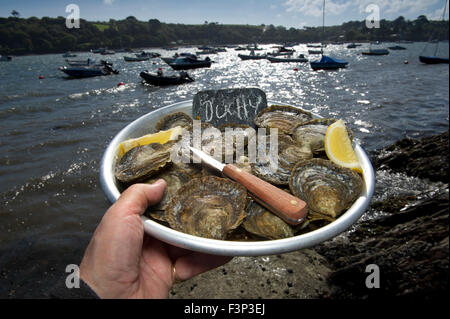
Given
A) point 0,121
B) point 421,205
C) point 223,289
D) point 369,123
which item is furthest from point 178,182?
point 0,121

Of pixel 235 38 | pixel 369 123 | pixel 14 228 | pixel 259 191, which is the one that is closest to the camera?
pixel 259 191

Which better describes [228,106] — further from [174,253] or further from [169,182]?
[174,253]

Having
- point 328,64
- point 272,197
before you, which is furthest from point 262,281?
point 328,64

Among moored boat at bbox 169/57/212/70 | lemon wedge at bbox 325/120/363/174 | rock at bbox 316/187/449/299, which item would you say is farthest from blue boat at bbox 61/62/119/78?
lemon wedge at bbox 325/120/363/174

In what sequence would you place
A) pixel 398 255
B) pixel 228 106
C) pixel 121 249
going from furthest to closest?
pixel 398 255 < pixel 228 106 < pixel 121 249

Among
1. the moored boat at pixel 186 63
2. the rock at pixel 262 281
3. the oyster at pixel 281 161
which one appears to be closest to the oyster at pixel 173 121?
the oyster at pixel 281 161

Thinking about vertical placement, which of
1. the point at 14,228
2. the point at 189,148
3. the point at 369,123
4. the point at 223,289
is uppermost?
the point at 189,148

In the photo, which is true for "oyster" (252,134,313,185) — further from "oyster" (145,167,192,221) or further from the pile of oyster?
"oyster" (145,167,192,221)

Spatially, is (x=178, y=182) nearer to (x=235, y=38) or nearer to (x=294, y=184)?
(x=294, y=184)
